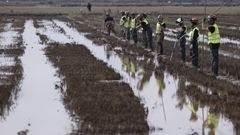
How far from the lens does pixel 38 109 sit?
1184 centimetres

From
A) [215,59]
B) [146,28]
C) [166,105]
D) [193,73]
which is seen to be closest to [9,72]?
[193,73]

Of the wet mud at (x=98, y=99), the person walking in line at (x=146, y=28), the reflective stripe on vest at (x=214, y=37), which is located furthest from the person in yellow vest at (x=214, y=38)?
the person walking in line at (x=146, y=28)

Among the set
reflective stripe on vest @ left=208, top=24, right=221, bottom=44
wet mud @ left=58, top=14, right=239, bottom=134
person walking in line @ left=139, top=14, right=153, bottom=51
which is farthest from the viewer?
person walking in line @ left=139, top=14, right=153, bottom=51

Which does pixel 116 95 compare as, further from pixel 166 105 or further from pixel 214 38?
pixel 214 38

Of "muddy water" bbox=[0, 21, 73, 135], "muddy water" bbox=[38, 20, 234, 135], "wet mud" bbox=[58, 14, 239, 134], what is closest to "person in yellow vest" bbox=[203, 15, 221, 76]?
"wet mud" bbox=[58, 14, 239, 134]

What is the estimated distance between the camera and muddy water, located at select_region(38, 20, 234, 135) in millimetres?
9867

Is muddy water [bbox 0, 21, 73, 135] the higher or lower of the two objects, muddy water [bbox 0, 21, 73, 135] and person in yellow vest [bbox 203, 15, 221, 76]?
the lower

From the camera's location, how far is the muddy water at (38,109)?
10.0 meters

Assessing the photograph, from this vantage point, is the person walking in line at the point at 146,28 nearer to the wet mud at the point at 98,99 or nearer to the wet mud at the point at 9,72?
the wet mud at the point at 98,99

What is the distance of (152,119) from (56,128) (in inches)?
81.1

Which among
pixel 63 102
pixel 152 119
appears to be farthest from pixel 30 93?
pixel 152 119

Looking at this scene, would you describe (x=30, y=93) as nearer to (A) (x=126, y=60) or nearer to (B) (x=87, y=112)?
(B) (x=87, y=112)

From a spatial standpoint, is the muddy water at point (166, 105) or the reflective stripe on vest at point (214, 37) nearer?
the muddy water at point (166, 105)

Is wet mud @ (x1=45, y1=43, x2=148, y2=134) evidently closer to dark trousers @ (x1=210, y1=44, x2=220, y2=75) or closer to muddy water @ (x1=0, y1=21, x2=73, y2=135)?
muddy water @ (x1=0, y1=21, x2=73, y2=135)
